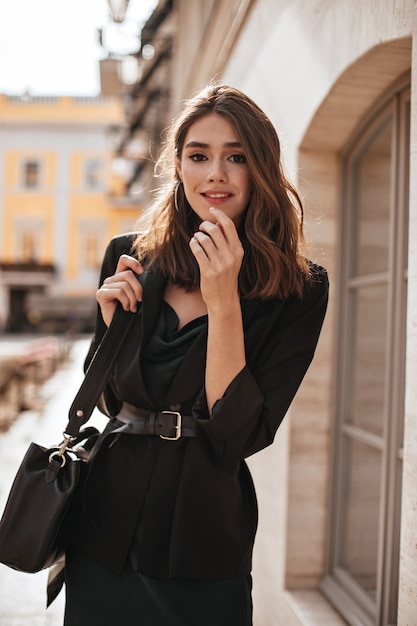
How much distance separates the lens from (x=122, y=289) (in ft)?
5.96

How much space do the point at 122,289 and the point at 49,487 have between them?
558 millimetres

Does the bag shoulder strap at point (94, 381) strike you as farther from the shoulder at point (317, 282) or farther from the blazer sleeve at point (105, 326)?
the shoulder at point (317, 282)

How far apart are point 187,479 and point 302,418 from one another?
160 cm

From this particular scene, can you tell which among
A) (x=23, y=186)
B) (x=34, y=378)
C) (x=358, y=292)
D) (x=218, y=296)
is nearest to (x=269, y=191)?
(x=218, y=296)

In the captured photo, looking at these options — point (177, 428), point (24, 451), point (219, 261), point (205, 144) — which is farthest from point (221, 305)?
point (24, 451)

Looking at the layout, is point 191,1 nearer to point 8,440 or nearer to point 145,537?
point 8,440

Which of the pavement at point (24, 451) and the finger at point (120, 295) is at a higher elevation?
the finger at point (120, 295)

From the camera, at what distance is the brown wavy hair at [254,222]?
5.58 feet

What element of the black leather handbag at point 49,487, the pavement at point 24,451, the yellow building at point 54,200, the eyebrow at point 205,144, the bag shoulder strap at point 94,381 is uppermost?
the yellow building at point 54,200

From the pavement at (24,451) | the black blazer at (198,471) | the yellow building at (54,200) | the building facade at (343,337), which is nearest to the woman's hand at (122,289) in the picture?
the black blazer at (198,471)

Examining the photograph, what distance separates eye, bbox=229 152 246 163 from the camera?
1728 mm

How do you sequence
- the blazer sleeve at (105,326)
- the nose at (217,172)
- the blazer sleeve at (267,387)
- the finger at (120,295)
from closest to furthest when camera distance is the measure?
the blazer sleeve at (267,387)
the nose at (217,172)
the finger at (120,295)
the blazer sleeve at (105,326)

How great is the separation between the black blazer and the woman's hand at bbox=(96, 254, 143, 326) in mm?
102

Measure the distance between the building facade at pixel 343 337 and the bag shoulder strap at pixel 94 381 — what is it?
124cm
